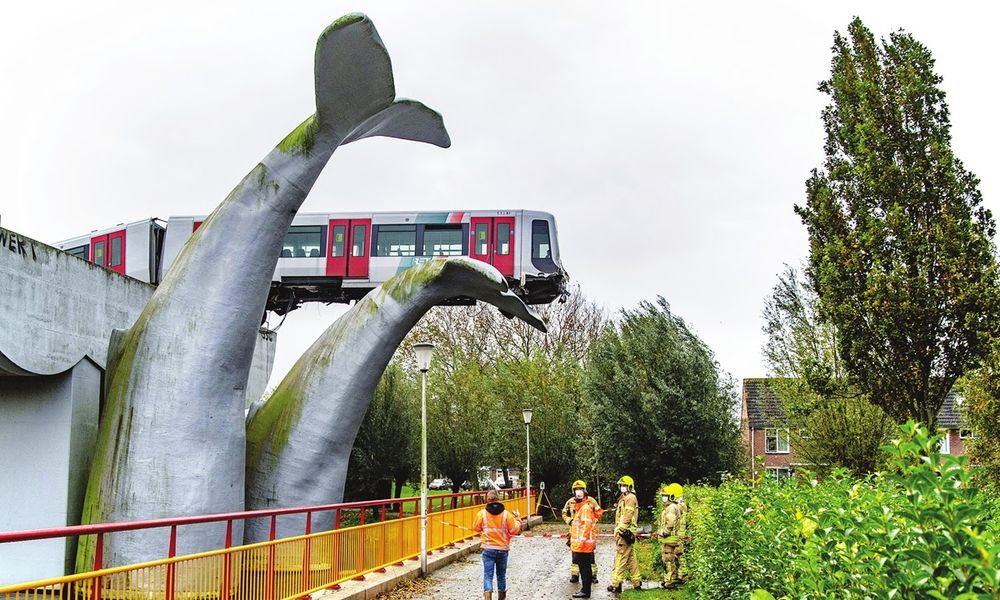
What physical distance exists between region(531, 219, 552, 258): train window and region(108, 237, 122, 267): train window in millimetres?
13316

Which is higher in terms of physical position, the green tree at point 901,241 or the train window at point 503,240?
the train window at point 503,240

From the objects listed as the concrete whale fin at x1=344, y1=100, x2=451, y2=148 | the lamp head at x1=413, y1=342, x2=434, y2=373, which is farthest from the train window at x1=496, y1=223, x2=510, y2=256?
the concrete whale fin at x1=344, y1=100, x2=451, y2=148

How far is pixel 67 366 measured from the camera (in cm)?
1429

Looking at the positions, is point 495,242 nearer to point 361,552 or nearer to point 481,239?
point 481,239

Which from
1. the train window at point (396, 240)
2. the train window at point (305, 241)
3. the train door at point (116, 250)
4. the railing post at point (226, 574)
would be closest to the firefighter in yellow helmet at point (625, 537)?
the railing post at point (226, 574)

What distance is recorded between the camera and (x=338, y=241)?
31.5 meters

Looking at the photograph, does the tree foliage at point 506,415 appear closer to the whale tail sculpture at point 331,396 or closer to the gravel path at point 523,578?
the gravel path at point 523,578

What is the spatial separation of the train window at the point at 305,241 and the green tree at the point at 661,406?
10.7m

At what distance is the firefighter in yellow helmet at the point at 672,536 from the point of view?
14383 millimetres

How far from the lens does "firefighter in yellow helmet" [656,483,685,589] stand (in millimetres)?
14383

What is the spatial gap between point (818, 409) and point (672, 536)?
55.8 feet

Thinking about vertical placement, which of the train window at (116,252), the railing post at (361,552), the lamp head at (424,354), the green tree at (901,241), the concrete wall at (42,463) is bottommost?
the railing post at (361,552)

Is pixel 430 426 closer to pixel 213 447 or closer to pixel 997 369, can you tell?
pixel 997 369

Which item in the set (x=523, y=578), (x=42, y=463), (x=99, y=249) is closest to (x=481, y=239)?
(x=99, y=249)
